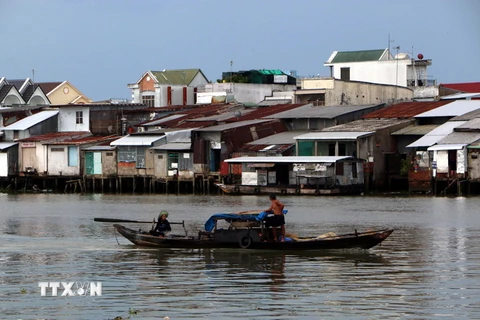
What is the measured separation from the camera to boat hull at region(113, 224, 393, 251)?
2480 centimetres

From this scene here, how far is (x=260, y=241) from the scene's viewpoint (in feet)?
A: 82.7

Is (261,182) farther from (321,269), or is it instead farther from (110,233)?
(321,269)

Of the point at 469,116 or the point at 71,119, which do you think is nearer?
the point at 469,116

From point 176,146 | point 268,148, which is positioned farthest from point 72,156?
point 268,148

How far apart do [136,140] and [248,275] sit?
131ft

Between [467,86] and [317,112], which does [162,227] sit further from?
[467,86]

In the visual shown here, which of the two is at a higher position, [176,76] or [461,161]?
[176,76]

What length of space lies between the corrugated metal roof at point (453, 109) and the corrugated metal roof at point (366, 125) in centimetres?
128

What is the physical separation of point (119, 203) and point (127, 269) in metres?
27.3

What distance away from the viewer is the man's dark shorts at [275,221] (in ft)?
82.2

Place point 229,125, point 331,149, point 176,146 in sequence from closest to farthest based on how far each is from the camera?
point 331,149 → point 176,146 → point 229,125

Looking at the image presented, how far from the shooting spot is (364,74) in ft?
270

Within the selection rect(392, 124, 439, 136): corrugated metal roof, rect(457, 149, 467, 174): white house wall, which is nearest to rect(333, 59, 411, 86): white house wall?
rect(392, 124, 439, 136): corrugated metal roof

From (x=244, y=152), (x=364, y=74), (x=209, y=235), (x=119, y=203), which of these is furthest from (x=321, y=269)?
(x=364, y=74)
